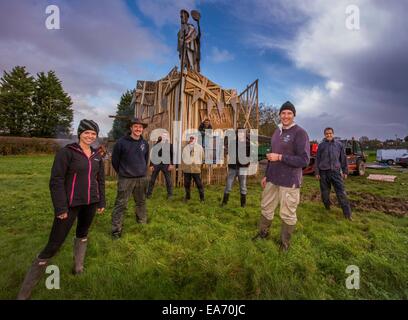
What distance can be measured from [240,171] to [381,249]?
10.6 feet

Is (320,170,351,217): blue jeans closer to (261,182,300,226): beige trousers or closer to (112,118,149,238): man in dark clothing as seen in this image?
(261,182,300,226): beige trousers

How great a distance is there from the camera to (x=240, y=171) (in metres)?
5.92

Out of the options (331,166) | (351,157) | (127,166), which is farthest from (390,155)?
(127,166)

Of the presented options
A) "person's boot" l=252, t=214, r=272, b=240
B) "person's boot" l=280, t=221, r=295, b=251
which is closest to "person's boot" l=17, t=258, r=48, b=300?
"person's boot" l=252, t=214, r=272, b=240

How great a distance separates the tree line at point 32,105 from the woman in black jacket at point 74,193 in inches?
1533

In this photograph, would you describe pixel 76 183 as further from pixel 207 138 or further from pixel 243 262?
pixel 207 138

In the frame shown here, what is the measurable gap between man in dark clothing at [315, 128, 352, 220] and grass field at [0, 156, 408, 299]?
2.09 feet

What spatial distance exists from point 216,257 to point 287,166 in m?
1.75

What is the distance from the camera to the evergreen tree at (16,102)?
3619cm

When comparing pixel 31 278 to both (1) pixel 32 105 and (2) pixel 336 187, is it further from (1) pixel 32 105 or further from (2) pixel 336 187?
(1) pixel 32 105

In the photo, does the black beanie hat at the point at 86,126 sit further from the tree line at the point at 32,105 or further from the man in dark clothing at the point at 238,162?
the tree line at the point at 32,105

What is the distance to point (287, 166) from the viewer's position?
3449 millimetres
